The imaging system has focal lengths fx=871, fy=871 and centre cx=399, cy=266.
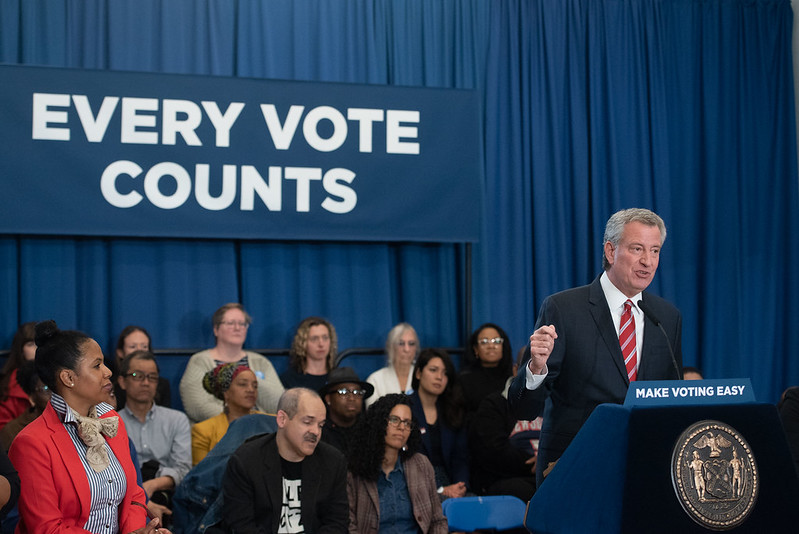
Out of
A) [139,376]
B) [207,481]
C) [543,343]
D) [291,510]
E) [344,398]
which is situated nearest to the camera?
[543,343]

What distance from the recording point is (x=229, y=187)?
5.19m

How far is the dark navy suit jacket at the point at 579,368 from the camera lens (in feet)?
7.00

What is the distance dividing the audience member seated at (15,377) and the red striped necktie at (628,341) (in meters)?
3.30

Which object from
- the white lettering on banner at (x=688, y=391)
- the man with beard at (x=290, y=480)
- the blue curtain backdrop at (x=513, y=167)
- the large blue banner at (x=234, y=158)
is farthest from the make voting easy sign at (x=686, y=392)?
the blue curtain backdrop at (x=513, y=167)

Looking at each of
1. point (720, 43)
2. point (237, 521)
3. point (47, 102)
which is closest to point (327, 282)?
point (47, 102)

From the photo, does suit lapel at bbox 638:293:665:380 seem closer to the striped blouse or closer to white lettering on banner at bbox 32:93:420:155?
the striped blouse

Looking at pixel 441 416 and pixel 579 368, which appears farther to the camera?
pixel 441 416

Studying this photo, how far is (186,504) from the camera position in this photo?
3770 millimetres

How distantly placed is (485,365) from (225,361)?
5.09 feet

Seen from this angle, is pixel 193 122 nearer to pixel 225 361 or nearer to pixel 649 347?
pixel 225 361

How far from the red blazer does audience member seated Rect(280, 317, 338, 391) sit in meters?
2.48

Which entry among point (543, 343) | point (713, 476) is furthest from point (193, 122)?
point (713, 476)

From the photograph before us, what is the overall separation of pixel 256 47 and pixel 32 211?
69.0 inches

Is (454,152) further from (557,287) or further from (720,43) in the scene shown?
(720,43)
